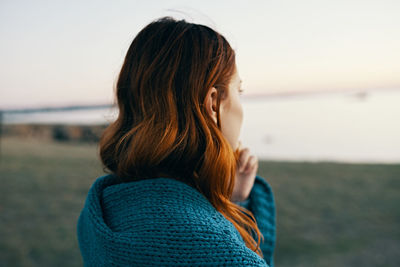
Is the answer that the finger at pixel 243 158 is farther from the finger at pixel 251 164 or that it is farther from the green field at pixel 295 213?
the green field at pixel 295 213

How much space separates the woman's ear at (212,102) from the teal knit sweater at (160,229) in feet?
0.79

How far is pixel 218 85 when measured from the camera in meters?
1.01

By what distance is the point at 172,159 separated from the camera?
3.09ft

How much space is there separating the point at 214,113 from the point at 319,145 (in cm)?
896

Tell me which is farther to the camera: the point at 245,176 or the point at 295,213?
the point at 295,213

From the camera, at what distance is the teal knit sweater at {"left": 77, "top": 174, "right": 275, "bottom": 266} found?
0.82 meters

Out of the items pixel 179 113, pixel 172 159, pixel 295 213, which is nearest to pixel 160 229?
pixel 172 159

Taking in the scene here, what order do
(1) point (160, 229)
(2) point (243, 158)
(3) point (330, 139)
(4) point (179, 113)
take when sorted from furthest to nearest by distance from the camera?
(3) point (330, 139) → (2) point (243, 158) → (4) point (179, 113) → (1) point (160, 229)

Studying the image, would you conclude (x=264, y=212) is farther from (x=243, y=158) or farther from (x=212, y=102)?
(x=212, y=102)

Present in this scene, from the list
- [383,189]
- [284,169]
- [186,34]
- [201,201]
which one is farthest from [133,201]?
[284,169]

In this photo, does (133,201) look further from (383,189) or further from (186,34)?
(383,189)

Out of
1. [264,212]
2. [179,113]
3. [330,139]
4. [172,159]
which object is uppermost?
[179,113]

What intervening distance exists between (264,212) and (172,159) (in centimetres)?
58

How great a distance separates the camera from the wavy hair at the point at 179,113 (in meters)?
0.93
